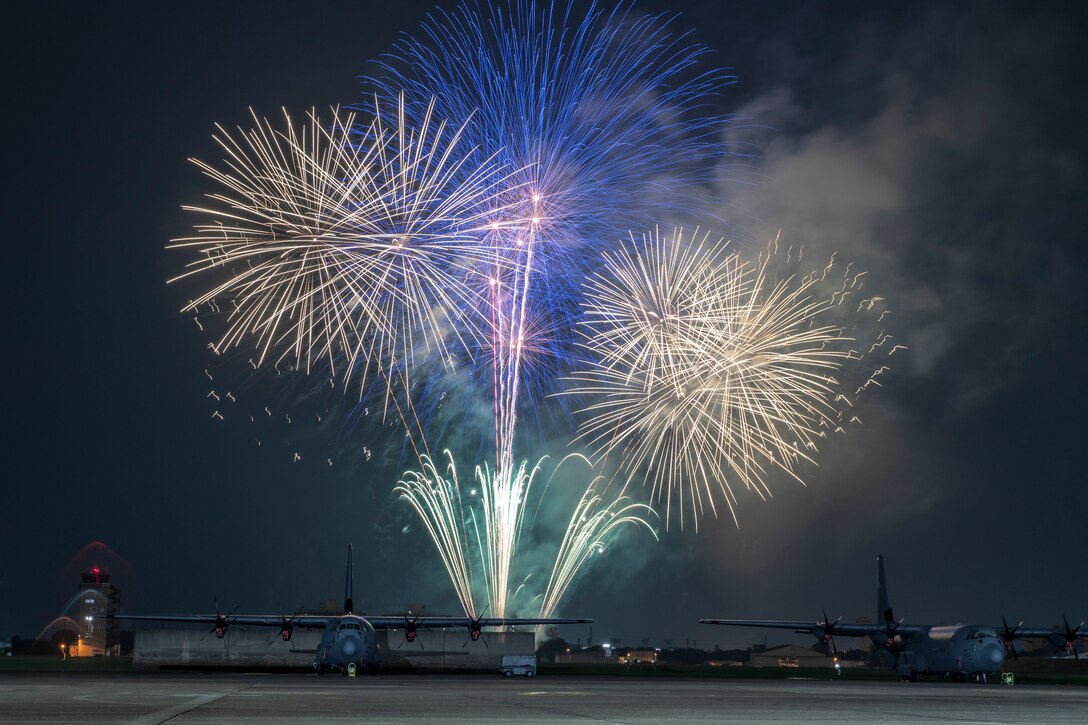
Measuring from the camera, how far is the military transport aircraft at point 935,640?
2591 inches

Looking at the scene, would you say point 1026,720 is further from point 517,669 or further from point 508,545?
point 517,669

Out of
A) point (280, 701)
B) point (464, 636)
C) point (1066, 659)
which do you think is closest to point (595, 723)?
point (280, 701)

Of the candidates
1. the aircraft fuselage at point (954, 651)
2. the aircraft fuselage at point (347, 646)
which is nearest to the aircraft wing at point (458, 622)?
the aircraft fuselage at point (347, 646)

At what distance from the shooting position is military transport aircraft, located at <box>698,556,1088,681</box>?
6581 cm

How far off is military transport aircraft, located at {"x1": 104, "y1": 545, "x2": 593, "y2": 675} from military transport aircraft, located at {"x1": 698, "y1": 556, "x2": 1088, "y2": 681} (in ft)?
68.7

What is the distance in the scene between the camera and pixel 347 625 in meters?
63.2

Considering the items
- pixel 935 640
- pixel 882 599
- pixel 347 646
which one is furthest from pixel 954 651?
pixel 347 646

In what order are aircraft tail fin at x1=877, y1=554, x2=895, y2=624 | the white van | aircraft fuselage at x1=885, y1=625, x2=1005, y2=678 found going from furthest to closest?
aircraft tail fin at x1=877, y1=554, x2=895, y2=624 → the white van → aircraft fuselage at x1=885, y1=625, x2=1005, y2=678

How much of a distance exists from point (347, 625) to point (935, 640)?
142 ft

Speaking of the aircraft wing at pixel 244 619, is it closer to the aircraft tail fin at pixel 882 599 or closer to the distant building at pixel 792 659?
the aircraft tail fin at pixel 882 599

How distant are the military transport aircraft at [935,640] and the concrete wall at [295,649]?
19.4 meters

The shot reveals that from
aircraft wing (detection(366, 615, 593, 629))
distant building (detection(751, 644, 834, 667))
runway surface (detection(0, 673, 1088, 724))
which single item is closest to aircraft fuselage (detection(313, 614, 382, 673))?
aircraft wing (detection(366, 615, 593, 629))

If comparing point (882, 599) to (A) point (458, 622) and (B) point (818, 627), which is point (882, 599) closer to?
(B) point (818, 627)

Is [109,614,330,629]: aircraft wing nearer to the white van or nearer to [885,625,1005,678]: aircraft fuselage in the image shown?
the white van
